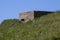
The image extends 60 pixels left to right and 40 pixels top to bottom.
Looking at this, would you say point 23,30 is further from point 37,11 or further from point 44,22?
point 37,11

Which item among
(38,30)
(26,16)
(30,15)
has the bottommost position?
(38,30)

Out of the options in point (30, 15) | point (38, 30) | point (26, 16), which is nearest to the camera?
point (38, 30)

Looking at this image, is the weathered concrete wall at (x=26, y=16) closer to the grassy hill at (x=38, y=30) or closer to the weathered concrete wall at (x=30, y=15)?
the weathered concrete wall at (x=30, y=15)

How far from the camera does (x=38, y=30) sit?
13.9m

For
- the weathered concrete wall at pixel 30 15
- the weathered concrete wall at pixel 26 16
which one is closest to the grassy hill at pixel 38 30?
the weathered concrete wall at pixel 30 15

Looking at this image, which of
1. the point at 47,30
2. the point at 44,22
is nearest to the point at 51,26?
the point at 47,30

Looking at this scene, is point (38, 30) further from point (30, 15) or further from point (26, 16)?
point (26, 16)

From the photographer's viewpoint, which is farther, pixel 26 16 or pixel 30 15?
pixel 26 16

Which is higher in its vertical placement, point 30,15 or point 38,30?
point 30,15

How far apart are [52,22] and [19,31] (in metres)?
1.82

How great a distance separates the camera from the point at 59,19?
50.4 ft

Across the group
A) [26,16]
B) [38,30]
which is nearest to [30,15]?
[26,16]

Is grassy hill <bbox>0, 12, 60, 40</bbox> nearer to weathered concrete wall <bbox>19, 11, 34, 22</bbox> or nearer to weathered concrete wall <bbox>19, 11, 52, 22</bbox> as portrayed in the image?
weathered concrete wall <bbox>19, 11, 52, 22</bbox>

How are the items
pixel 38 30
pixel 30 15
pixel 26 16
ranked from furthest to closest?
pixel 26 16 < pixel 30 15 < pixel 38 30
